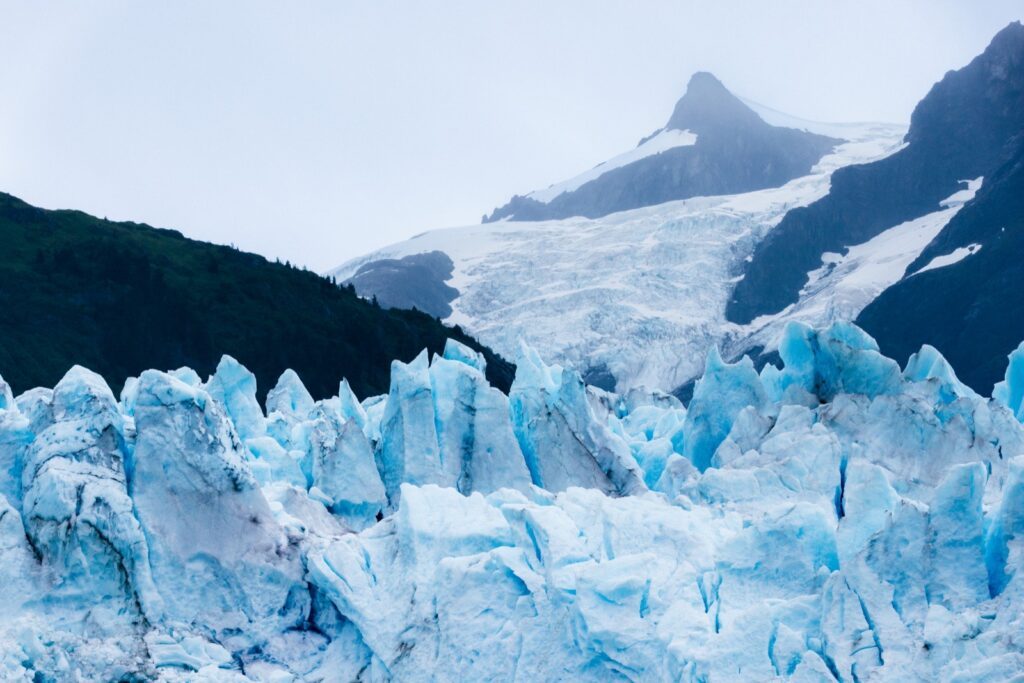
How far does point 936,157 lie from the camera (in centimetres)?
16412

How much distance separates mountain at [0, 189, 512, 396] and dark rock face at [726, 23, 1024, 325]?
305 ft

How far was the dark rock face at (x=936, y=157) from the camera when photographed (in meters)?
158

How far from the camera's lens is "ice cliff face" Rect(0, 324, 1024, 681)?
13375mm

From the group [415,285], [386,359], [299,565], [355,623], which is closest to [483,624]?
[355,623]

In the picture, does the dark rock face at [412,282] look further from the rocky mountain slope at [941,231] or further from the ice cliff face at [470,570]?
the ice cliff face at [470,570]

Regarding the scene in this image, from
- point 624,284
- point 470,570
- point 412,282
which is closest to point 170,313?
point 470,570

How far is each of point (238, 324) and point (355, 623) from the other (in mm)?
54901

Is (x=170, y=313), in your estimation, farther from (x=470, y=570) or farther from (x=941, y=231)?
(x=941, y=231)

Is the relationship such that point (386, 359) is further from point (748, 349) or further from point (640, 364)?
point (748, 349)

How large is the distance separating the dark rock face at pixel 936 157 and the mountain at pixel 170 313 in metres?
93.0

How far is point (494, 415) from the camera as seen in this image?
22453 mm

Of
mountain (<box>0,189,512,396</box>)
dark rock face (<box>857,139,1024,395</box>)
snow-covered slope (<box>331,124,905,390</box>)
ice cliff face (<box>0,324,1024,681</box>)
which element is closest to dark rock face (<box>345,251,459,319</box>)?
snow-covered slope (<box>331,124,905,390</box>)

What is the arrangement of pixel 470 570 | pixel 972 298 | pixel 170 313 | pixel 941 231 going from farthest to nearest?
1. pixel 941 231
2. pixel 972 298
3. pixel 170 313
4. pixel 470 570

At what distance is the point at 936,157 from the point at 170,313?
429 feet
